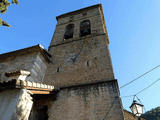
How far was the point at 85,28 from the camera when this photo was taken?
424 inches

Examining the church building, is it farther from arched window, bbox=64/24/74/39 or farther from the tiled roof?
arched window, bbox=64/24/74/39

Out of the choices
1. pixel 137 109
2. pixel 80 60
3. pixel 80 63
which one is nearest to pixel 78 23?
pixel 80 60

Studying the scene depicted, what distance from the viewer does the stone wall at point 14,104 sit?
3318 millimetres

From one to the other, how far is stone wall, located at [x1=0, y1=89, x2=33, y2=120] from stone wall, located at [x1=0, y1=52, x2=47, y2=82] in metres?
2.34

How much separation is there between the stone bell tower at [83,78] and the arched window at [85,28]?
65 mm

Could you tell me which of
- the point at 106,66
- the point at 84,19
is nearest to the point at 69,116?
the point at 106,66

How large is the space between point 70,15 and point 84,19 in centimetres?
214

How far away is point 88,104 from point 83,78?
4.98ft

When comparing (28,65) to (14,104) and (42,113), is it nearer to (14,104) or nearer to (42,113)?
(42,113)

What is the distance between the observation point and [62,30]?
1106cm

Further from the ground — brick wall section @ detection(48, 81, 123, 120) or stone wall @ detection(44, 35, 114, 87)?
stone wall @ detection(44, 35, 114, 87)

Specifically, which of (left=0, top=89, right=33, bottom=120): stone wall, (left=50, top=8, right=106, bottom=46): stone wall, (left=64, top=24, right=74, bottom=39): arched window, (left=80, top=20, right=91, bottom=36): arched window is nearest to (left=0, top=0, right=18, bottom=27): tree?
(left=0, top=89, right=33, bottom=120): stone wall

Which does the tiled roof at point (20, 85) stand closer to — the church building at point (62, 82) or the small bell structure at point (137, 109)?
the church building at point (62, 82)

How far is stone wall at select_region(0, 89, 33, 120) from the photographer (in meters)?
3.32
